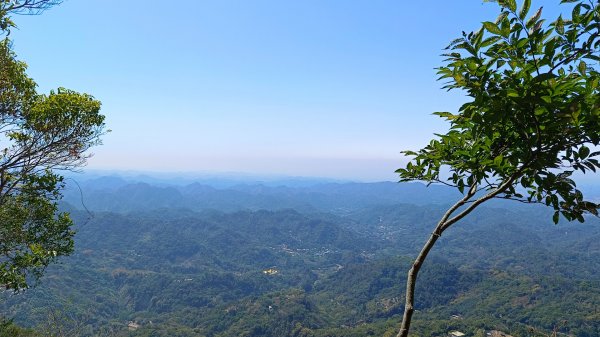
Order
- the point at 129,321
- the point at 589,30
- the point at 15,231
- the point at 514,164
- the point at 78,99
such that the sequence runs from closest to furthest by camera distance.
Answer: the point at 589,30, the point at 514,164, the point at 15,231, the point at 78,99, the point at 129,321

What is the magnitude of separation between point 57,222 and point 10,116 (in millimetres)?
3125

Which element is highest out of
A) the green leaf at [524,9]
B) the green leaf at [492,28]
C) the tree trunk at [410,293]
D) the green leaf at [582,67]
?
the green leaf at [524,9]

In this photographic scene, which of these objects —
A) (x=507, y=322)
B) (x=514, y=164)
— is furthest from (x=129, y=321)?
(x=514, y=164)

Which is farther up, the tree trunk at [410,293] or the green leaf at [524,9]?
the green leaf at [524,9]

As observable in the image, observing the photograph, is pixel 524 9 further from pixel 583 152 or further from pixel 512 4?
pixel 583 152

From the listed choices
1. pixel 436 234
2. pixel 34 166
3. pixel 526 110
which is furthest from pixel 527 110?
pixel 34 166

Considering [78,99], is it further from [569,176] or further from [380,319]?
[380,319]

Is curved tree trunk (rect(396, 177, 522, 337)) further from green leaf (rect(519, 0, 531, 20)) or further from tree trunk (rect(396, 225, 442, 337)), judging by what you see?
green leaf (rect(519, 0, 531, 20))

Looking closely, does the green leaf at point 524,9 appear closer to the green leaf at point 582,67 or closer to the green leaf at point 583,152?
the green leaf at point 582,67

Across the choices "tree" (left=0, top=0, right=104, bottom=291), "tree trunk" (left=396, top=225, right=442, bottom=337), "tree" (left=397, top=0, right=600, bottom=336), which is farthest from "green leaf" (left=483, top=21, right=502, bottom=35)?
"tree" (left=0, top=0, right=104, bottom=291)

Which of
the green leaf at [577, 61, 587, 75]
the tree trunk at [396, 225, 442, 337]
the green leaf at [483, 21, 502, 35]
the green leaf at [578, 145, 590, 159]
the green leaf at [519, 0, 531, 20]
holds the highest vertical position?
the green leaf at [519, 0, 531, 20]

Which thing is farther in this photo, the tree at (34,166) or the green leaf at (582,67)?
the tree at (34,166)

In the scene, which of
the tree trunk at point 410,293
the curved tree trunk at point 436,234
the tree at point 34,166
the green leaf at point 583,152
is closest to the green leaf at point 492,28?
the green leaf at point 583,152

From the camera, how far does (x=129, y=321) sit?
6270 inches
